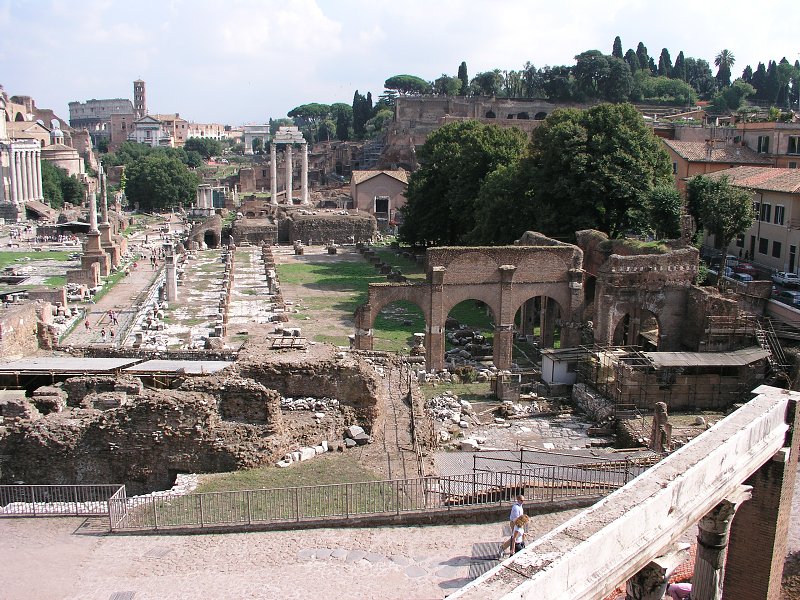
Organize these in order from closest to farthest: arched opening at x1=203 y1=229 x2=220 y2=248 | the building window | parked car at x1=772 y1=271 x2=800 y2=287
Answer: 1. parked car at x1=772 y1=271 x2=800 y2=287
2. the building window
3. arched opening at x1=203 y1=229 x2=220 y2=248

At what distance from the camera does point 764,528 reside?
1251 cm

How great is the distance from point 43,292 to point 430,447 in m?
27.7

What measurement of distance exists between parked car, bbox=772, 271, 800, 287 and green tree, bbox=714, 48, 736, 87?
105760 mm

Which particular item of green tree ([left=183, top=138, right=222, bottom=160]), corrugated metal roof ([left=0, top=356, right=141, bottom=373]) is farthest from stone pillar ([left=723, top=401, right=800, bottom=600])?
green tree ([left=183, top=138, right=222, bottom=160])

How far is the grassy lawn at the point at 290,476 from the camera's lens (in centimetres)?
1572

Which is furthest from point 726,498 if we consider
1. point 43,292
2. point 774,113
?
point 774,113

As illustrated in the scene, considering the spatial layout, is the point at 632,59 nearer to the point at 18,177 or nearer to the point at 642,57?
the point at 642,57

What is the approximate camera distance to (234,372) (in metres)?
18.4

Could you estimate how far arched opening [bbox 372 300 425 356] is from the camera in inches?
1266

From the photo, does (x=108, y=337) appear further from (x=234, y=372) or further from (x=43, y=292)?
(x=234, y=372)

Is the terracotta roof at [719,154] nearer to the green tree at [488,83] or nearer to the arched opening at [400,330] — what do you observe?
the arched opening at [400,330]

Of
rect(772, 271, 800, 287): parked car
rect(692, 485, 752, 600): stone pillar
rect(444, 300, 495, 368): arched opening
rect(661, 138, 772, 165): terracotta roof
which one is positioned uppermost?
rect(661, 138, 772, 165): terracotta roof

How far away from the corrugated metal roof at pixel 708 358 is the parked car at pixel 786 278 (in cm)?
999

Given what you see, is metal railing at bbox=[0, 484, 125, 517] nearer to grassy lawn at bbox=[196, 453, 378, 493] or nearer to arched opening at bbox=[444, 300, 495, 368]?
grassy lawn at bbox=[196, 453, 378, 493]
